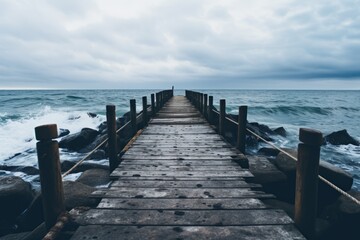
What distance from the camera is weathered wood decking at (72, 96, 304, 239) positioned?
2625 millimetres

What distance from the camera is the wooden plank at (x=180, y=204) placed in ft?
10.5

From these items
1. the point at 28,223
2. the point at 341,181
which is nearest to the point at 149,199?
the point at 28,223

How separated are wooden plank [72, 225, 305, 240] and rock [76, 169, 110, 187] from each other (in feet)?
13.8

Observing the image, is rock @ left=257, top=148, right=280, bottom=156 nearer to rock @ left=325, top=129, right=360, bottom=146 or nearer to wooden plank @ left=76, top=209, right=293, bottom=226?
rock @ left=325, top=129, right=360, bottom=146

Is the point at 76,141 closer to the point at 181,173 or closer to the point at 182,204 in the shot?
the point at 181,173

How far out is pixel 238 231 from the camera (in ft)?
8.66

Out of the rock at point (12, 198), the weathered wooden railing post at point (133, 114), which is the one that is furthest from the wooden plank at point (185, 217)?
the weathered wooden railing post at point (133, 114)

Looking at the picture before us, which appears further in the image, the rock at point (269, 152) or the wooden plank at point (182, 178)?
the rock at point (269, 152)

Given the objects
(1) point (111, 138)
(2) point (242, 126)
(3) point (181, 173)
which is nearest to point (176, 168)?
(3) point (181, 173)

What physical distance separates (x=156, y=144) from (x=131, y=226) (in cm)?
425

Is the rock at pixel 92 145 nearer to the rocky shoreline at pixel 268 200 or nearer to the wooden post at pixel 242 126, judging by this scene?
the rocky shoreline at pixel 268 200

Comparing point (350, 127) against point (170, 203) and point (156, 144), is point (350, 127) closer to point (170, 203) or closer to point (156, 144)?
point (156, 144)

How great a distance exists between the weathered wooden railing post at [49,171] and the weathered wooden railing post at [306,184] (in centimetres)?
267

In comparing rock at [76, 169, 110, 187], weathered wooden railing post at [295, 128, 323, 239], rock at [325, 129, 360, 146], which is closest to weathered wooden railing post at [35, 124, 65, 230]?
weathered wooden railing post at [295, 128, 323, 239]
